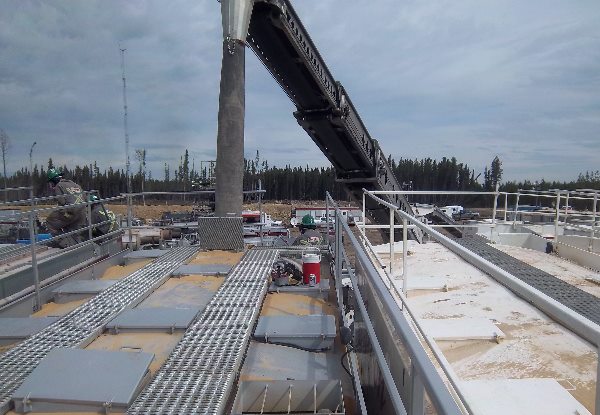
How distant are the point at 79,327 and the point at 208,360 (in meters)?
1.43

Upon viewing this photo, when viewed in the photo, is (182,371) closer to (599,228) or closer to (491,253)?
(491,253)

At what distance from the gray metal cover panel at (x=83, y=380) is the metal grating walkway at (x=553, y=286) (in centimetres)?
382

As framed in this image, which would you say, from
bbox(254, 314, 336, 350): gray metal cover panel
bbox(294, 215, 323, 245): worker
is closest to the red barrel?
bbox(254, 314, 336, 350): gray metal cover panel

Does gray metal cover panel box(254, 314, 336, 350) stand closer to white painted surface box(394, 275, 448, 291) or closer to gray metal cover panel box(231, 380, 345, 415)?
gray metal cover panel box(231, 380, 345, 415)

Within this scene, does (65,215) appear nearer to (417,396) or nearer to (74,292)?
(74,292)

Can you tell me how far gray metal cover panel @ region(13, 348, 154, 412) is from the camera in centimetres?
254

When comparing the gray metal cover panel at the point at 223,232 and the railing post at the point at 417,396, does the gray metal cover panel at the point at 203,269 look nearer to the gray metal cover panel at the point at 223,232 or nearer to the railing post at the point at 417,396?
the gray metal cover panel at the point at 223,232

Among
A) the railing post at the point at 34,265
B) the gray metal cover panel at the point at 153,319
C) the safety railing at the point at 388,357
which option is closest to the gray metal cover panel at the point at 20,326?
the railing post at the point at 34,265

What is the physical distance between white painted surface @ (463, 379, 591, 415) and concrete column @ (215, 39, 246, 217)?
20.3 ft

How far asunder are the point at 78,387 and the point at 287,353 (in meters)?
1.52

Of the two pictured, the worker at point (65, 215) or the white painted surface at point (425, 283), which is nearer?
the white painted surface at point (425, 283)

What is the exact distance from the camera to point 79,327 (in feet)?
12.2

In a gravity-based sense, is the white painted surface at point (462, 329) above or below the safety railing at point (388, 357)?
below

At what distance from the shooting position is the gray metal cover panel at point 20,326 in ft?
11.8
